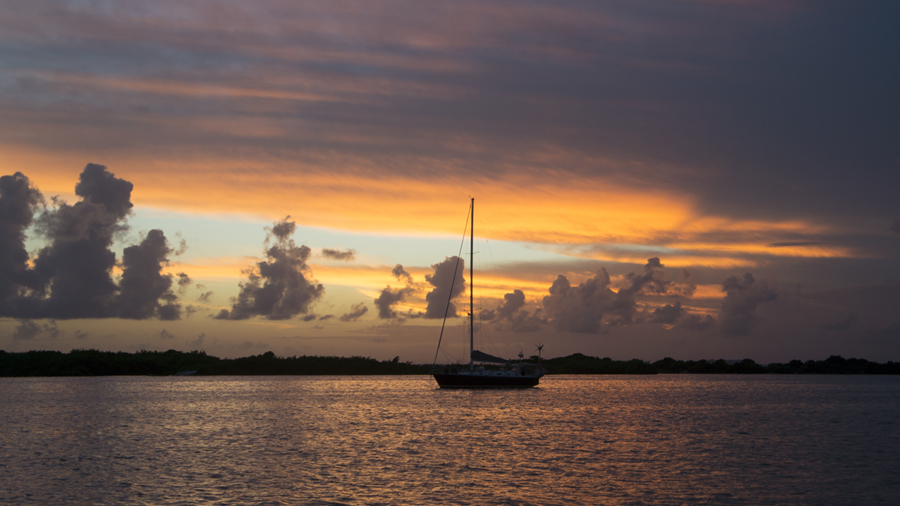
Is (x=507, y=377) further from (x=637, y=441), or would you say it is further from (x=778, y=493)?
(x=778, y=493)

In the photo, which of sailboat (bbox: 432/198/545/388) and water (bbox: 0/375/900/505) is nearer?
water (bbox: 0/375/900/505)

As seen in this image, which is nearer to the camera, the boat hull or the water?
the water

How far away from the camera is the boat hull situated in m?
108

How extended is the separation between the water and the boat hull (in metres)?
26.6

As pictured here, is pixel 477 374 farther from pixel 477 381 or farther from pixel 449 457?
pixel 449 457

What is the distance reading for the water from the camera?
32.5 meters

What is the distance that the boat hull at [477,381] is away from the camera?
108 meters

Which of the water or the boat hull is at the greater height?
the boat hull

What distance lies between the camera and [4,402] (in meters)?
99.2

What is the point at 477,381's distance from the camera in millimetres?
108625

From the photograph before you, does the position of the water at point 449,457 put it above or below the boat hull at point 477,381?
below

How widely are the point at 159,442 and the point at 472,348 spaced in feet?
195

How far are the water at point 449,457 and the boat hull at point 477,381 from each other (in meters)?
26.6

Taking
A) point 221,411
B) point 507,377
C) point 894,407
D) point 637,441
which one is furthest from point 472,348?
point 894,407
